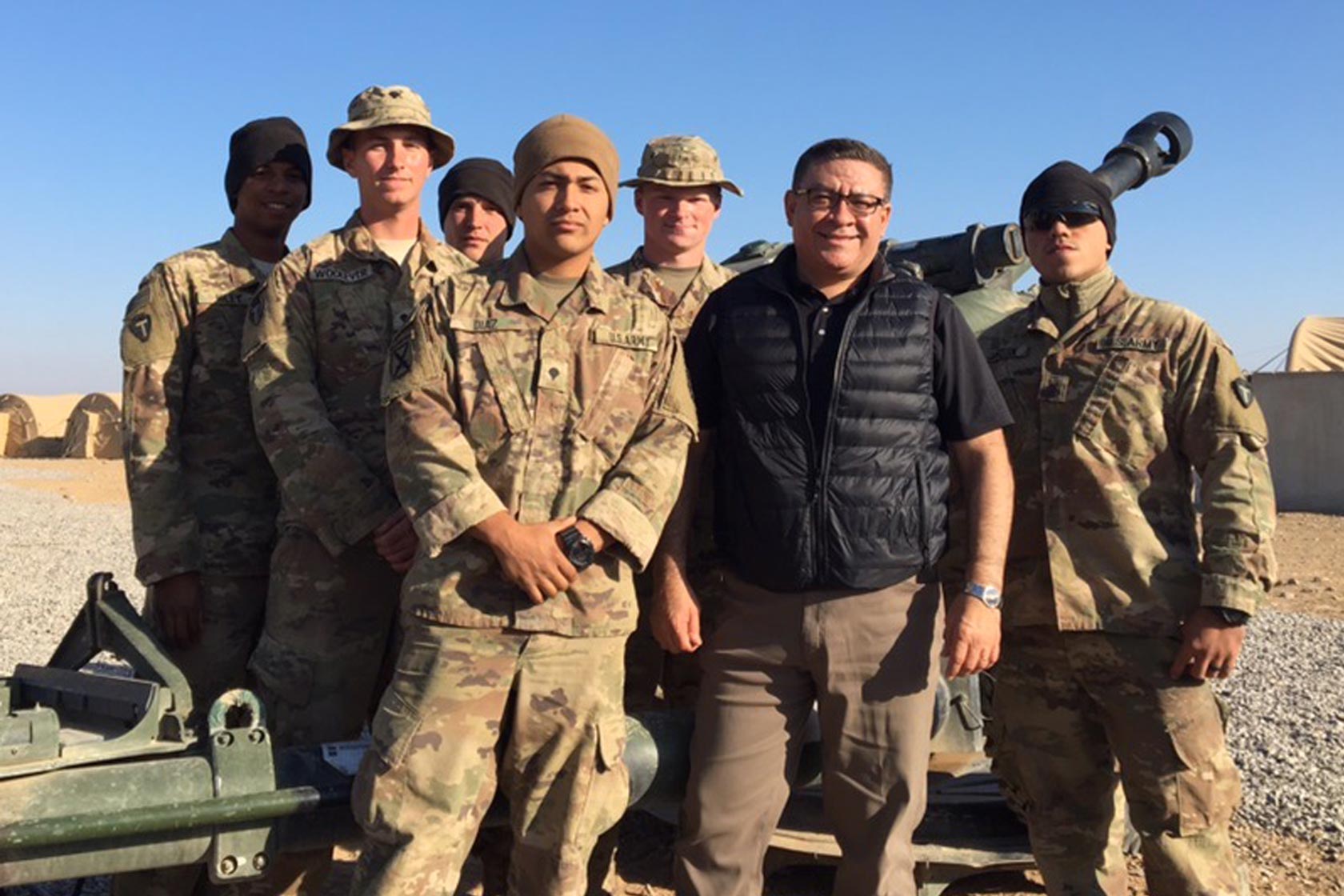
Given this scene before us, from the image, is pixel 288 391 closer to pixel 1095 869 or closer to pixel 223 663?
pixel 223 663

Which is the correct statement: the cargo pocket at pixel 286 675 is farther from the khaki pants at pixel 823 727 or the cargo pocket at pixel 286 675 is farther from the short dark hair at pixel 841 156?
the short dark hair at pixel 841 156

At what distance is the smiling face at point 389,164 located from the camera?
11.3ft

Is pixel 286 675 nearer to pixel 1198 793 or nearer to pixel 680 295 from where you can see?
pixel 680 295

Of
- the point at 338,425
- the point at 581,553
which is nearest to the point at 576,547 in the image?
the point at 581,553

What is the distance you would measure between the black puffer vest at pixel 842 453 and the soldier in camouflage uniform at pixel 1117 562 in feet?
1.60

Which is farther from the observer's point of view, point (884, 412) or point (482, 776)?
point (884, 412)

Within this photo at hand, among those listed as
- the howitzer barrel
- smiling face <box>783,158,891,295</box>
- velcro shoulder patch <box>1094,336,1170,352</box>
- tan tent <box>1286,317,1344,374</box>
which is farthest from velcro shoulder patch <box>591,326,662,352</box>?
tan tent <box>1286,317,1344,374</box>

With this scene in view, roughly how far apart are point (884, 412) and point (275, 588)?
161cm

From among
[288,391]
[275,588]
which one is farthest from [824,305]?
[275,588]

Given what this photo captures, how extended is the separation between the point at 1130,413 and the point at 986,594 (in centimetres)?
72

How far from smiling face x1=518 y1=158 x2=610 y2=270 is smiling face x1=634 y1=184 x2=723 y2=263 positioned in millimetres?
1058

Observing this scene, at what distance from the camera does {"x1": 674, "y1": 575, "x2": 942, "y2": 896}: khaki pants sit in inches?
121

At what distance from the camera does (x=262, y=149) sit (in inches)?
143

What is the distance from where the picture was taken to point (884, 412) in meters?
3.09
